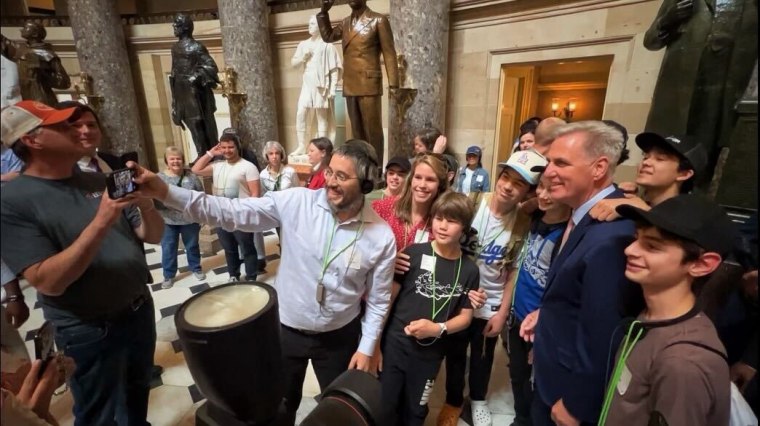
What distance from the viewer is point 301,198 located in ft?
4.79

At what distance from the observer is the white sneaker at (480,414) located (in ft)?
6.92

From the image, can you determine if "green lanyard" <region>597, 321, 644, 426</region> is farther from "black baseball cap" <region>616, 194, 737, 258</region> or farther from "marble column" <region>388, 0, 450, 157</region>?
"marble column" <region>388, 0, 450, 157</region>

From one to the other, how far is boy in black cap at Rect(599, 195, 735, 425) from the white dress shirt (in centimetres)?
89

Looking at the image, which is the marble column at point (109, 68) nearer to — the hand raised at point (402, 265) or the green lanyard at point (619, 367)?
the hand raised at point (402, 265)

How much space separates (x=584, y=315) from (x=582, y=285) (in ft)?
0.35

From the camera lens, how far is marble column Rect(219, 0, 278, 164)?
14.0 feet

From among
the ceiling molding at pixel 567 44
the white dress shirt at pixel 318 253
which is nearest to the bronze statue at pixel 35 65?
the white dress shirt at pixel 318 253

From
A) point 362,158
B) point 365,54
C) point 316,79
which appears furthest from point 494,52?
point 362,158

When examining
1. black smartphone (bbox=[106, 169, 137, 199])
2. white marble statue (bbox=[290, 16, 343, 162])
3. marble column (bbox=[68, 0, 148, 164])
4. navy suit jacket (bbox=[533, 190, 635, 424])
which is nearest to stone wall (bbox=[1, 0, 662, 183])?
white marble statue (bbox=[290, 16, 343, 162])

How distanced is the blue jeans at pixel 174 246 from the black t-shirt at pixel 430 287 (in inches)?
108

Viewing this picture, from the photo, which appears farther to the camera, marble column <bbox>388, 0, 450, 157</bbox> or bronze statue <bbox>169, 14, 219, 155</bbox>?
marble column <bbox>388, 0, 450, 157</bbox>

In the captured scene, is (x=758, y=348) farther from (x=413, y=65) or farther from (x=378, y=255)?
(x=413, y=65)

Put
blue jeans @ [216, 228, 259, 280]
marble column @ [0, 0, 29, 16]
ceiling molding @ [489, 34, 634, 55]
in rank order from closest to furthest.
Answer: marble column @ [0, 0, 29, 16], blue jeans @ [216, 228, 259, 280], ceiling molding @ [489, 34, 634, 55]

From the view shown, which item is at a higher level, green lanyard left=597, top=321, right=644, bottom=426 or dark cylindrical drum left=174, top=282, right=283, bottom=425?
dark cylindrical drum left=174, top=282, right=283, bottom=425
